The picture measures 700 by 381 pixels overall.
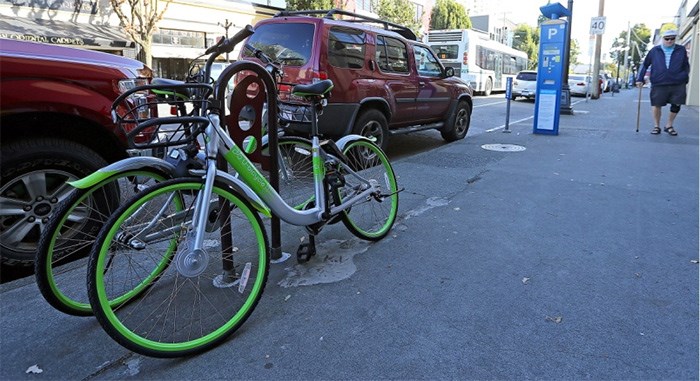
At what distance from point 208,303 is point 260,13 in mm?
24535

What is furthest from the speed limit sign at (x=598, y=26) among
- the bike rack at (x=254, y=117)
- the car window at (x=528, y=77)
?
the bike rack at (x=254, y=117)

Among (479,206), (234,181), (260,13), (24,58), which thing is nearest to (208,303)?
(234,181)

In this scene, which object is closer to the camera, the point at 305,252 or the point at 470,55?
the point at 305,252

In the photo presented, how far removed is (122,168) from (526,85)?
2396cm

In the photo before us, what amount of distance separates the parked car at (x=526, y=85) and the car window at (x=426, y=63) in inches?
650

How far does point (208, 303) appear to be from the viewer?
283 centimetres

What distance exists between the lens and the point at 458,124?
30.5 ft

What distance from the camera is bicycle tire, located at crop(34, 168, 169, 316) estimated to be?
2.26 meters

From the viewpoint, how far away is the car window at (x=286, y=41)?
6.24 meters

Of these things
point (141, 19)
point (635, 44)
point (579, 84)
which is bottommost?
point (579, 84)

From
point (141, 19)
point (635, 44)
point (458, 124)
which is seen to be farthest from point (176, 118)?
point (635, 44)

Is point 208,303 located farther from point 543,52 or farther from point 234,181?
point 543,52

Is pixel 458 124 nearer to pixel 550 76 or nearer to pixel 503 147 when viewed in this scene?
pixel 503 147

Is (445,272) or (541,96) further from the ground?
(541,96)
